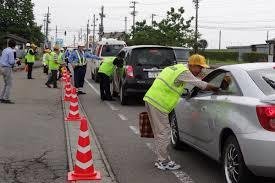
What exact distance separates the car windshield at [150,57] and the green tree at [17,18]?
7182 centimetres

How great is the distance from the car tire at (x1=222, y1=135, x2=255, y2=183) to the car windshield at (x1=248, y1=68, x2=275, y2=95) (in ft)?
2.11

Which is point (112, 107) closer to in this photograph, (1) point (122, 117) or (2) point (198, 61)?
(1) point (122, 117)

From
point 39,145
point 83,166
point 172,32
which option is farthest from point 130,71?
point 172,32

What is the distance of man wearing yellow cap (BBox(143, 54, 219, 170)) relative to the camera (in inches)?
301

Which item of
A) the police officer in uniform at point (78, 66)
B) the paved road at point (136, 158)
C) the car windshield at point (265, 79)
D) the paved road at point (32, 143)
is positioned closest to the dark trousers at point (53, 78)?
the police officer in uniform at point (78, 66)

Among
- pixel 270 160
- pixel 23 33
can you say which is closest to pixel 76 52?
pixel 270 160

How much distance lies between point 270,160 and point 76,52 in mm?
14455

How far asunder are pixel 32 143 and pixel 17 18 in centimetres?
7975

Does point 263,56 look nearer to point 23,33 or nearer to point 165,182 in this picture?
point 23,33

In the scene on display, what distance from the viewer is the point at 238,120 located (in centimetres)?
623

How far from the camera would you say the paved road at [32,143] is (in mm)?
7413

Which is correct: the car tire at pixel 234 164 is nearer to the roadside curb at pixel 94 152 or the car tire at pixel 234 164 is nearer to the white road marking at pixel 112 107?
the roadside curb at pixel 94 152

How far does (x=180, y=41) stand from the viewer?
202 feet

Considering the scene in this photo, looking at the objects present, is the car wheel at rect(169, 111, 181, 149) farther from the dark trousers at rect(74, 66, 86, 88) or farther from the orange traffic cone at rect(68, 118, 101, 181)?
the dark trousers at rect(74, 66, 86, 88)
